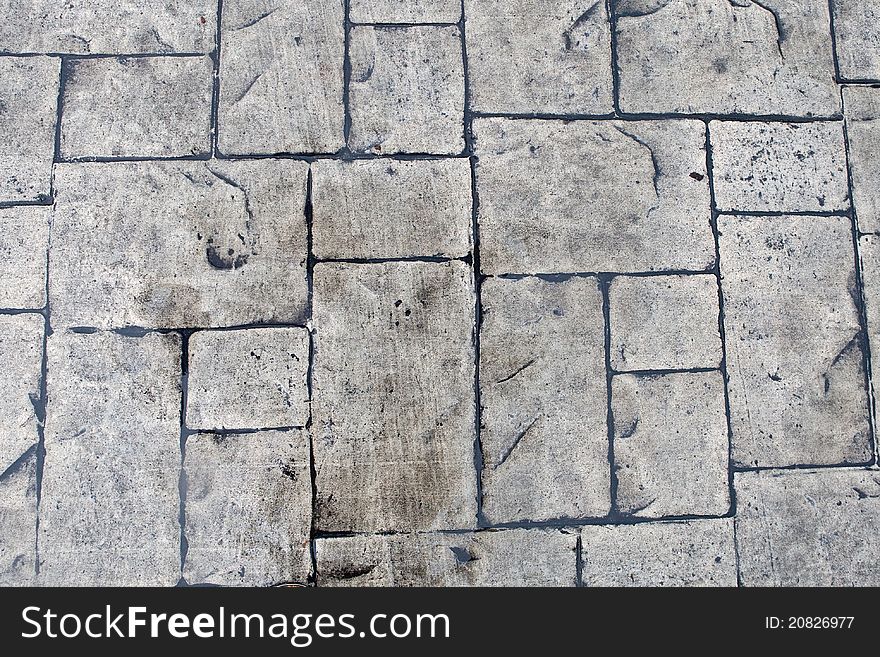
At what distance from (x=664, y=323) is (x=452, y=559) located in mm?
1434

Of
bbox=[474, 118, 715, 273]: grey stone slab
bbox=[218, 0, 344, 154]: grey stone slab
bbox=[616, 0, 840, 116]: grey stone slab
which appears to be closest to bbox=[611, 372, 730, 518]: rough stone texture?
bbox=[474, 118, 715, 273]: grey stone slab

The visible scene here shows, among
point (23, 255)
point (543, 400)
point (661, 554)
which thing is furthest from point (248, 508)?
point (661, 554)

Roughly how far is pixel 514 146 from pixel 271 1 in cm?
A: 136

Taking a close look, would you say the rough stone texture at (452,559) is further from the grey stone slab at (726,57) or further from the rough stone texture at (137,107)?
the grey stone slab at (726,57)

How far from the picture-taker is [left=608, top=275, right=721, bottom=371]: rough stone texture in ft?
9.96

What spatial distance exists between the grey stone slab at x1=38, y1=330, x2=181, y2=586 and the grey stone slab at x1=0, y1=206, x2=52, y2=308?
0.77 ft

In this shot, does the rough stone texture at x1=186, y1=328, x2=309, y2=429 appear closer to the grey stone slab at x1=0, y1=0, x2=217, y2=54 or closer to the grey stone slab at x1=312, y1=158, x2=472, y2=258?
the grey stone slab at x1=312, y1=158, x2=472, y2=258

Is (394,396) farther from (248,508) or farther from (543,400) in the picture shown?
(248,508)

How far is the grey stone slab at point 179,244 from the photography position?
9.82 ft

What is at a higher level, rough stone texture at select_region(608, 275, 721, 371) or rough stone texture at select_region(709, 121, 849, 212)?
rough stone texture at select_region(709, 121, 849, 212)

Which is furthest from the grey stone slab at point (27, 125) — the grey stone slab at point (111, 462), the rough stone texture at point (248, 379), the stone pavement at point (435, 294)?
the rough stone texture at point (248, 379)

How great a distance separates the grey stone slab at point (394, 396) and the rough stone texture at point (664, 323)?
687 millimetres

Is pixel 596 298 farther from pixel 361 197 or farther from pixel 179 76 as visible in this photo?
pixel 179 76

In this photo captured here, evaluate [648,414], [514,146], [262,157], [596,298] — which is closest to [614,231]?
[596,298]
